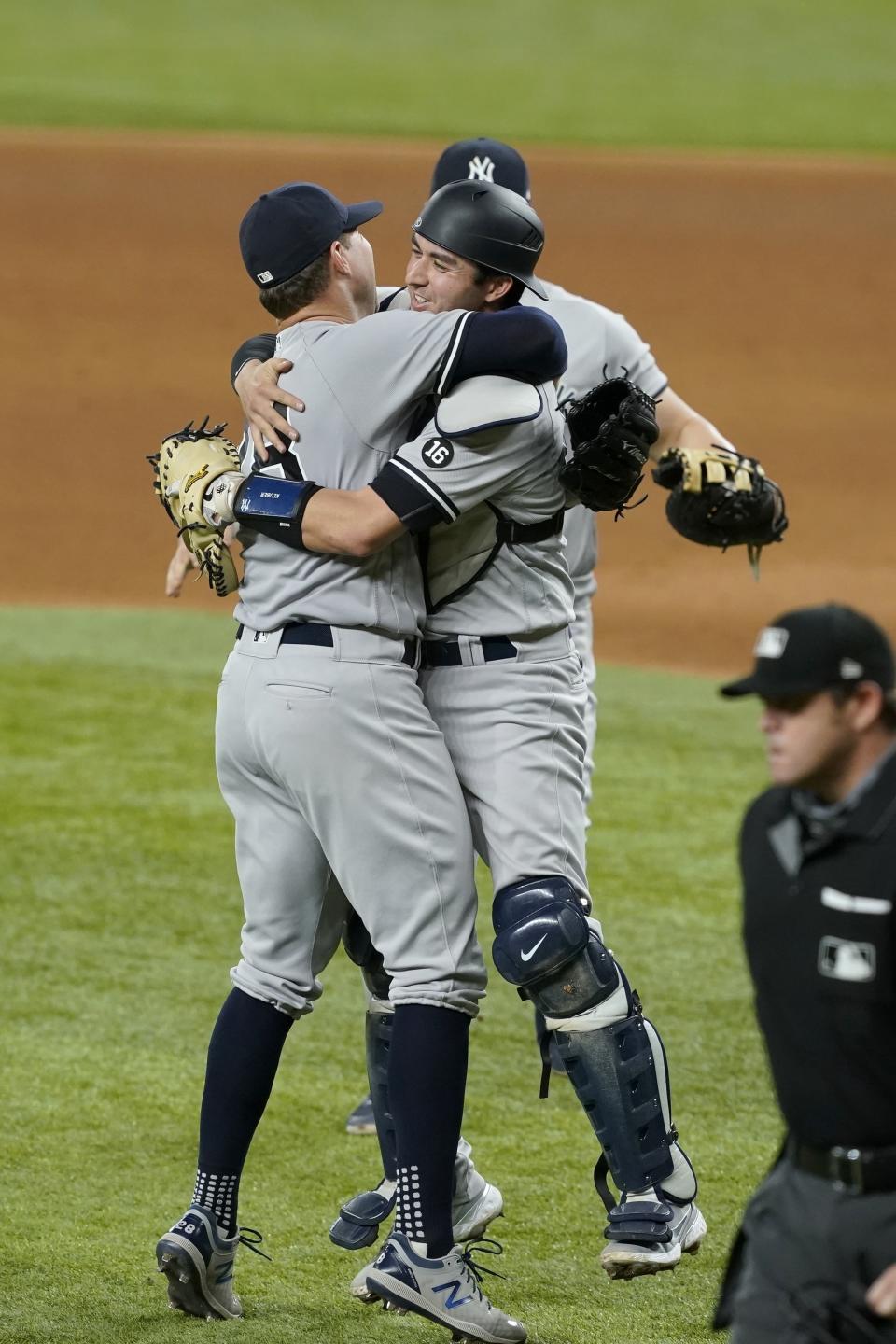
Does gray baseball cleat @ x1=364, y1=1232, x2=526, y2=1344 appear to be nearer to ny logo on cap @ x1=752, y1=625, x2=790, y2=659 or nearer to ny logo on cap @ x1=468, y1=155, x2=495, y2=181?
ny logo on cap @ x1=752, y1=625, x2=790, y2=659

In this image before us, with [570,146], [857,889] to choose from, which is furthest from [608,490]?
[570,146]

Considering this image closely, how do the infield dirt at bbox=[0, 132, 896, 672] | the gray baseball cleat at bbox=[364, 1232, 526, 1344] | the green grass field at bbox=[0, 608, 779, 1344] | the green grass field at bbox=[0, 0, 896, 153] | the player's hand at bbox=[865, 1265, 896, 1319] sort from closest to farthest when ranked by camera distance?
the player's hand at bbox=[865, 1265, 896, 1319] < the gray baseball cleat at bbox=[364, 1232, 526, 1344] < the green grass field at bbox=[0, 608, 779, 1344] < the infield dirt at bbox=[0, 132, 896, 672] < the green grass field at bbox=[0, 0, 896, 153]

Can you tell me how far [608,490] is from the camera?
149 inches

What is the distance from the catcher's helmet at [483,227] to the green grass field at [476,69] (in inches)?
784

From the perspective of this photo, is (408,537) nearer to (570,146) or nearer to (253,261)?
(253,261)

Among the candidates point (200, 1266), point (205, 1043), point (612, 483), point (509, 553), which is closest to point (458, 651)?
point (509, 553)

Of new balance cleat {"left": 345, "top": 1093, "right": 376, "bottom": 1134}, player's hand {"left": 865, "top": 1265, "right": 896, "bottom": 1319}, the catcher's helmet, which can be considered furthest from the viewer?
new balance cleat {"left": 345, "top": 1093, "right": 376, "bottom": 1134}

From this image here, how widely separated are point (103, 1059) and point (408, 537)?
2368 mm

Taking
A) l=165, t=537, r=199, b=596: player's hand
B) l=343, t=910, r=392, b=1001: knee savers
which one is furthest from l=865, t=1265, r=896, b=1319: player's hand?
l=165, t=537, r=199, b=596: player's hand

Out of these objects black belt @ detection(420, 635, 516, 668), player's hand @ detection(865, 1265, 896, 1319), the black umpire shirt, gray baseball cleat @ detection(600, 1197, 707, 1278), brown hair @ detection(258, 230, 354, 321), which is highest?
brown hair @ detection(258, 230, 354, 321)

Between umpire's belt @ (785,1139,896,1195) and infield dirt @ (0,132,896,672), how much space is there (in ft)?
27.9

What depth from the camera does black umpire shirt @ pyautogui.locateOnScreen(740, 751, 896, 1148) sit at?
257cm

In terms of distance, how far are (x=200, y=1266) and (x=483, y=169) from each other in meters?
3.00

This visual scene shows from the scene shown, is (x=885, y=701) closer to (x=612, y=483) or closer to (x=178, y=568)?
(x=612, y=483)
